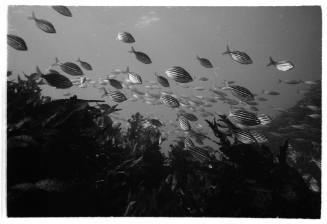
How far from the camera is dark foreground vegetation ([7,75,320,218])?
2426mm

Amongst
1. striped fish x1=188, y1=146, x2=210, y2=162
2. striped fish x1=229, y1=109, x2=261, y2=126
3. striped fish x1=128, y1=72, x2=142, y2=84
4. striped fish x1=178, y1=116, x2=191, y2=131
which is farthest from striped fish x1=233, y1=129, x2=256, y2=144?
striped fish x1=128, y1=72, x2=142, y2=84

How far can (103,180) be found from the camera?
2.82 m

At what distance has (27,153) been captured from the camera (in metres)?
2.49

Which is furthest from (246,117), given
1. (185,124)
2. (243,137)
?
(185,124)

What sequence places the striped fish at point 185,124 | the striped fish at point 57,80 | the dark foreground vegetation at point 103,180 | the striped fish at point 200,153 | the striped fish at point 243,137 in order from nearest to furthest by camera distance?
the dark foreground vegetation at point 103,180, the striped fish at point 243,137, the striped fish at point 57,80, the striped fish at point 200,153, the striped fish at point 185,124

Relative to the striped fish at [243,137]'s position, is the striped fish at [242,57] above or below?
above

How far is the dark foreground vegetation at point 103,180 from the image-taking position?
2.43 m

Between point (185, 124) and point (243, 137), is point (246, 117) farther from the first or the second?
point (185, 124)

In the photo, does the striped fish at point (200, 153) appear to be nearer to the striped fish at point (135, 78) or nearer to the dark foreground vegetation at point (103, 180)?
the dark foreground vegetation at point (103, 180)

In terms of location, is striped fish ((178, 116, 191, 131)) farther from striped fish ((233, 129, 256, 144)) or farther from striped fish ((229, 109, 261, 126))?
striped fish ((233, 129, 256, 144))

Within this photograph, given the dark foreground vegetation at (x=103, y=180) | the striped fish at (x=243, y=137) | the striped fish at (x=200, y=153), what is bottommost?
the dark foreground vegetation at (x=103, y=180)

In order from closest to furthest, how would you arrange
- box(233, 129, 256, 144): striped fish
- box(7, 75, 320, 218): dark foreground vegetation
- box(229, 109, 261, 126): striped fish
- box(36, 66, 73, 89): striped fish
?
box(7, 75, 320, 218): dark foreground vegetation → box(233, 129, 256, 144): striped fish → box(36, 66, 73, 89): striped fish → box(229, 109, 261, 126): striped fish

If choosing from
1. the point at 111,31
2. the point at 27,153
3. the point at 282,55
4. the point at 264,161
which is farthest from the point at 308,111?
the point at 282,55

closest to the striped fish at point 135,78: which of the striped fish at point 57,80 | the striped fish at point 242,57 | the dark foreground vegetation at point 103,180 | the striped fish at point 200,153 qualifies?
the striped fish at point 242,57
